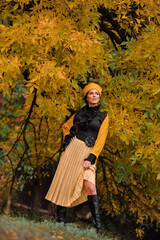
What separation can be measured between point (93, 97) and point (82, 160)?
805 mm

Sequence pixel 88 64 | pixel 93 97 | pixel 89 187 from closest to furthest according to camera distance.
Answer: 1. pixel 89 187
2. pixel 93 97
3. pixel 88 64

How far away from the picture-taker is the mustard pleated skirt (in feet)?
13.7

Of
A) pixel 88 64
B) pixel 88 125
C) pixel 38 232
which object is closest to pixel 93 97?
pixel 88 125

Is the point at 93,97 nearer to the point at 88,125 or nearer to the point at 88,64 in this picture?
the point at 88,125

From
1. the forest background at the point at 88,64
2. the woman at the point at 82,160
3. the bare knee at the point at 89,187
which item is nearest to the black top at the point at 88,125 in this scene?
the woman at the point at 82,160

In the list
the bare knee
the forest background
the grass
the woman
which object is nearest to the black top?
the woman

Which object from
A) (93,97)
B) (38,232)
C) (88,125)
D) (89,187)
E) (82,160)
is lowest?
(38,232)

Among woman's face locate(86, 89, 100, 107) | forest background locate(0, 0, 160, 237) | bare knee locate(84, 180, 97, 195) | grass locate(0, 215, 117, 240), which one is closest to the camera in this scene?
grass locate(0, 215, 117, 240)

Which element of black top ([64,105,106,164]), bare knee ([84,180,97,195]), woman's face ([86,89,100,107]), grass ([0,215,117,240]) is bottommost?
grass ([0,215,117,240])

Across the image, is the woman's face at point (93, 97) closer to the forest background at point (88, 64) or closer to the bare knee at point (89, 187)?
the forest background at point (88, 64)

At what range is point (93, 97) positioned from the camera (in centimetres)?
443

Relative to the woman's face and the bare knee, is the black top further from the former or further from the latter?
the bare knee

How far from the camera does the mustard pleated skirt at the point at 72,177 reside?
4169 mm

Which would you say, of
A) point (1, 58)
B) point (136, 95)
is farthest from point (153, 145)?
point (1, 58)
